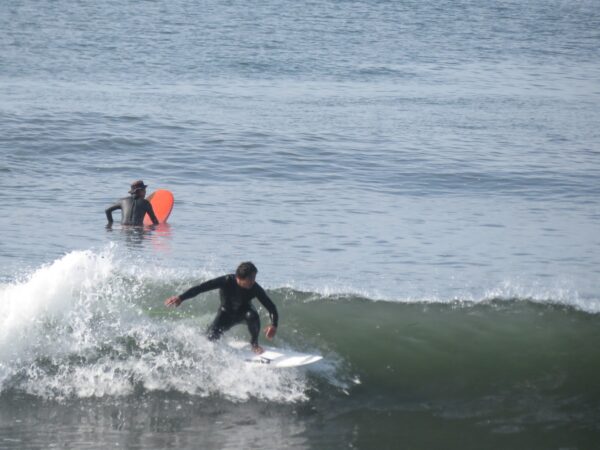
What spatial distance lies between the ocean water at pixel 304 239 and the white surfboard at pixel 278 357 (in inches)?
7.4

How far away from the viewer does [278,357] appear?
425 inches

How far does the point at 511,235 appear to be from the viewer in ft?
63.2

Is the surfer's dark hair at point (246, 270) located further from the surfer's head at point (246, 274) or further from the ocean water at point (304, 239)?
the ocean water at point (304, 239)

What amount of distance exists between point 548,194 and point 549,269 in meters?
7.86

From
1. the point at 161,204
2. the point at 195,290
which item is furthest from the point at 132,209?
the point at 195,290

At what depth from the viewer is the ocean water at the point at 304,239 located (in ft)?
34.8

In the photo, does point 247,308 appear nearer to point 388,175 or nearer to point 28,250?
point 28,250

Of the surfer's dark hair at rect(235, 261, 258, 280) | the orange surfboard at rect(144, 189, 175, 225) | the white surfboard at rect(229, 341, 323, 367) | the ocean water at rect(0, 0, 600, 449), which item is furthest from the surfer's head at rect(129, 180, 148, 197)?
the surfer's dark hair at rect(235, 261, 258, 280)

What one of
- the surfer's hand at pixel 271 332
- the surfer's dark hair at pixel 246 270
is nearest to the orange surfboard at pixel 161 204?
the surfer's dark hair at pixel 246 270

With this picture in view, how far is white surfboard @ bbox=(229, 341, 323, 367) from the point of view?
10.7 meters

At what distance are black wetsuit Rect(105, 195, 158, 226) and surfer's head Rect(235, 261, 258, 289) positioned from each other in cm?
808

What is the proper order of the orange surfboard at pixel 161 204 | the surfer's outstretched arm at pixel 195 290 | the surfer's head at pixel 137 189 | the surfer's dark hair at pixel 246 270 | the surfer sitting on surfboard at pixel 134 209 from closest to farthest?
1. the surfer's outstretched arm at pixel 195 290
2. the surfer's dark hair at pixel 246 270
3. the surfer's head at pixel 137 189
4. the surfer sitting on surfboard at pixel 134 209
5. the orange surfboard at pixel 161 204

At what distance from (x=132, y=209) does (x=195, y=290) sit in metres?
Answer: 8.17

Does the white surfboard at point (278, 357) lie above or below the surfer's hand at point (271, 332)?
below
